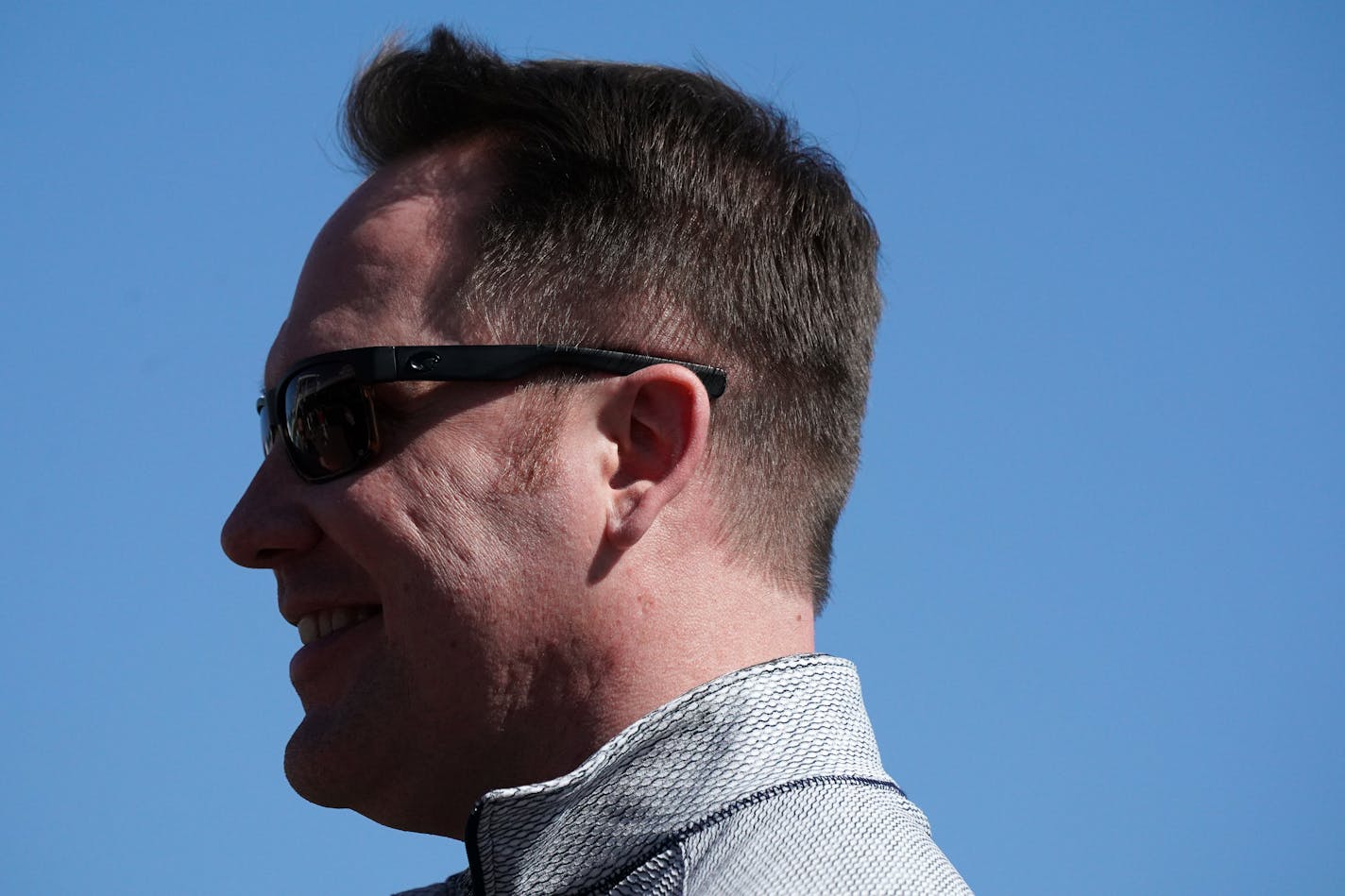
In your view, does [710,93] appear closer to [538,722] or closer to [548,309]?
[548,309]

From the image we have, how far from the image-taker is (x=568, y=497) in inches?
124

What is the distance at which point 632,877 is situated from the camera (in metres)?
2.71

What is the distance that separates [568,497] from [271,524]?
65 centimetres

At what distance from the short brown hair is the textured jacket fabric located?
50 cm

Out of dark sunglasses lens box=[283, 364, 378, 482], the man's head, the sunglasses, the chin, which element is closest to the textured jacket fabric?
the man's head

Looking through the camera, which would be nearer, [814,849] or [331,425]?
[814,849]

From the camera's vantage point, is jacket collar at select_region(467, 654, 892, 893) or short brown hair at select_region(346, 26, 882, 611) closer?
jacket collar at select_region(467, 654, 892, 893)

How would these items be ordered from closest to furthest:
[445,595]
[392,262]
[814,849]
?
[814,849] < [445,595] < [392,262]

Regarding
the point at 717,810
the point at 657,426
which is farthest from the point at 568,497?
the point at 717,810

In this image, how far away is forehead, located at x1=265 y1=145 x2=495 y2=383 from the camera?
3354mm

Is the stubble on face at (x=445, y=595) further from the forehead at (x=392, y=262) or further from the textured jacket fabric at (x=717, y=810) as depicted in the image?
the textured jacket fabric at (x=717, y=810)

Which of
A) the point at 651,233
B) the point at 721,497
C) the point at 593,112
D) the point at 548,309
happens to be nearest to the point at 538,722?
the point at 721,497

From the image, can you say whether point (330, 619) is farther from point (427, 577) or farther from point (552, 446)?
point (552, 446)

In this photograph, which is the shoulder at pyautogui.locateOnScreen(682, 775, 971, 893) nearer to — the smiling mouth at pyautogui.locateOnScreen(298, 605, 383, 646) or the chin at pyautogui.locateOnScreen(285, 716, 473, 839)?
the chin at pyautogui.locateOnScreen(285, 716, 473, 839)
